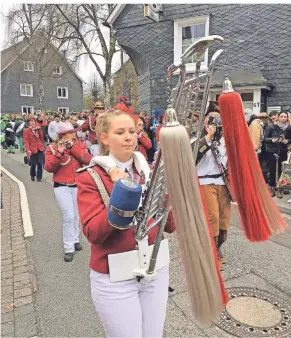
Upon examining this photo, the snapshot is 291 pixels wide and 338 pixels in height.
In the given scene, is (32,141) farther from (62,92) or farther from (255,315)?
(62,92)

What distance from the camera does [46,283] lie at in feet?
11.9

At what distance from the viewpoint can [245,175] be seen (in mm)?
1545

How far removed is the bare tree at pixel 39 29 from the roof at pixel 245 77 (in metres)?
13.5

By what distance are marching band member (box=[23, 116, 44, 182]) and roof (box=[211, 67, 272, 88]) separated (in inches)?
233

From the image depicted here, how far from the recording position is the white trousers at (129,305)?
170 cm

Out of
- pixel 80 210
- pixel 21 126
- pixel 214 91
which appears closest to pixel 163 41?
pixel 214 91

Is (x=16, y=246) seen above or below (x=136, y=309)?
below

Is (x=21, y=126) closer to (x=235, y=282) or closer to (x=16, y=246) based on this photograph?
(x=16, y=246)

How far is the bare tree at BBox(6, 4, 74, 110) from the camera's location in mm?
21672

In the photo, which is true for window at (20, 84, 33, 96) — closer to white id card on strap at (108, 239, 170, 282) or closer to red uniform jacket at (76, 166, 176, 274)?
red uniform jacket at (76, 166, 176, 274)

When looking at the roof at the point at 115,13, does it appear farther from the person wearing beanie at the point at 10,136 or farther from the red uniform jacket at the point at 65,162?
the red uniform jacket at the point at 65,162

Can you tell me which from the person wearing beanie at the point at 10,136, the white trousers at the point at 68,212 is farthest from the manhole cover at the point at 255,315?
the person wearing beanie at the point at 10,136

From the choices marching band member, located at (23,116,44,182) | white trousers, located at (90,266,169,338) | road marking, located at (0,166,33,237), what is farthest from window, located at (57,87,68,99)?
white trousers, located at (90,266,169,338)

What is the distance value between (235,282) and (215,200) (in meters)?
0.91
